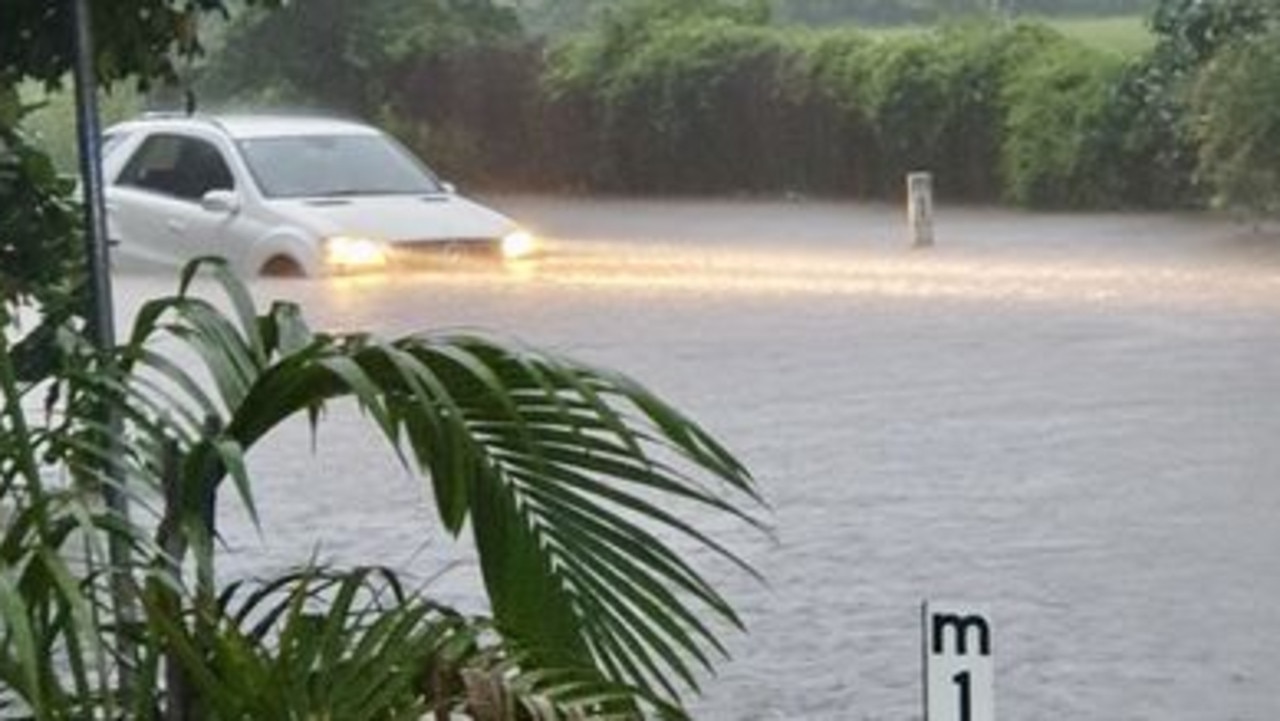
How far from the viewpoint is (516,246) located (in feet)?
79.4

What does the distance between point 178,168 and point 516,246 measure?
2.54 metres

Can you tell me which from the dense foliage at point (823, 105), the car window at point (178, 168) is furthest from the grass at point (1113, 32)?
the car window at point (178, 168)

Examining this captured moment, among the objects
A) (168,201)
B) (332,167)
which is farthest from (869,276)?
(168,201)

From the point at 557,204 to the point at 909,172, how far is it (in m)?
3.87

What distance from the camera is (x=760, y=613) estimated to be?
35.3ft

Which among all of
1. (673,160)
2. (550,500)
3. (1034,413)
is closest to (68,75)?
(550,500)

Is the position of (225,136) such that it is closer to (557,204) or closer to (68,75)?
(557,204)

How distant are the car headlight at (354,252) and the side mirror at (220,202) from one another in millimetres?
857

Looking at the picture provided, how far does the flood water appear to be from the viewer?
9.82 m

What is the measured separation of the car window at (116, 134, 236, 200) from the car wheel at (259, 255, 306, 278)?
929 mm

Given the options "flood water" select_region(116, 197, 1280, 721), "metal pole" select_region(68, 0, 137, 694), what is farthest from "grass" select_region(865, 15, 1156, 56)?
"metal pole" select_region(68, 0, 137, 694)

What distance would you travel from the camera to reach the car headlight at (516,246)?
78.9 feet

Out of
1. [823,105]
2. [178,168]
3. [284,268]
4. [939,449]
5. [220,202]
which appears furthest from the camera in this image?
[823,105]

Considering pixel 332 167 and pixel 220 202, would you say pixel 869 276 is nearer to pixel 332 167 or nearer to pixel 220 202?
pixel 332 167
